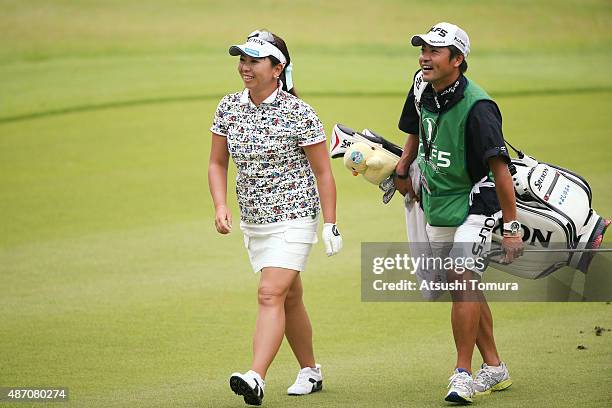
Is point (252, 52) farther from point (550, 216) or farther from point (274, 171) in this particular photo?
point (550, 216)

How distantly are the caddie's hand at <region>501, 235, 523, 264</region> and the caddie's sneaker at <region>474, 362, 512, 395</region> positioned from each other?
632mm

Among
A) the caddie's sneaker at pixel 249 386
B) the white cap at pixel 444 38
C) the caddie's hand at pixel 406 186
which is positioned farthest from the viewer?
the caddie's hand at pixel 406 186

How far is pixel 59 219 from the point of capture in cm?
1120

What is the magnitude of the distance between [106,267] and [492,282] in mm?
3002

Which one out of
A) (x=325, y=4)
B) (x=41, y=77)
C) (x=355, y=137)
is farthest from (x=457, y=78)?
(x=325, y=4)

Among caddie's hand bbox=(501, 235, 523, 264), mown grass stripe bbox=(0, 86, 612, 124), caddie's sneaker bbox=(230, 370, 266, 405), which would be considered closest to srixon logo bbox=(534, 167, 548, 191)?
caddie's hand bbox=(501, 235, 523, 264)

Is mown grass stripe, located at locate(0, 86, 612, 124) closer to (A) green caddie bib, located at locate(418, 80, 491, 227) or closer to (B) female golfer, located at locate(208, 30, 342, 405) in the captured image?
(B) female golfer, located at locate(208, 30, 342, 405)

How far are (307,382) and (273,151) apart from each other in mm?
1196

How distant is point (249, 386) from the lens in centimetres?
544

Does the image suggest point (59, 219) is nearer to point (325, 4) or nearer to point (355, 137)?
point (355, 137)

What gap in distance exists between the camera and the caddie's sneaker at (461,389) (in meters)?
5.66

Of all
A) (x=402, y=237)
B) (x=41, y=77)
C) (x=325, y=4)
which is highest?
(x=325, y=4)

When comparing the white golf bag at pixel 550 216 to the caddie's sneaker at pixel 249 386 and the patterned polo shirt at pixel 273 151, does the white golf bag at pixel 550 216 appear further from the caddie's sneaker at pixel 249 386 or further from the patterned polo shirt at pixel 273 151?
the caddie's sneaker at pixel 249 386

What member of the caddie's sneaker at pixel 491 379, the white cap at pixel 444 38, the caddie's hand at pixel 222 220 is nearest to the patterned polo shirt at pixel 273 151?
the caddie's hand at pixel 222 220
